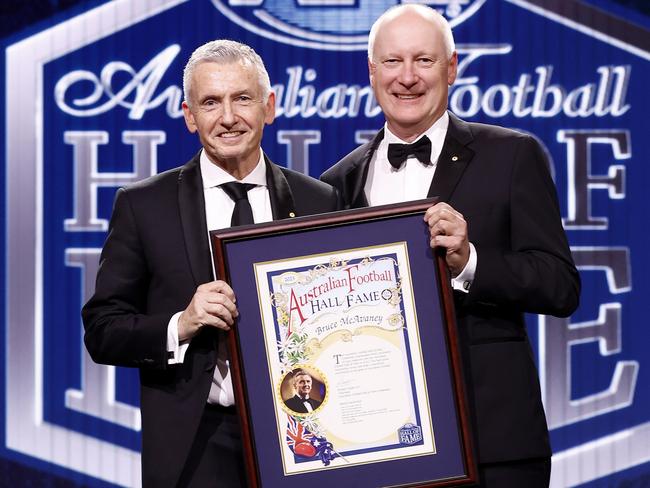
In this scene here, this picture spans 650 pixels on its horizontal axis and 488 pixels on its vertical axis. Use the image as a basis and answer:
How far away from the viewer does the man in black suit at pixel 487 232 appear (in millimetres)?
2078

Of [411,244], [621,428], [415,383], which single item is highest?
[411,244]

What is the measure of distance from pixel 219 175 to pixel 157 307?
303 mm

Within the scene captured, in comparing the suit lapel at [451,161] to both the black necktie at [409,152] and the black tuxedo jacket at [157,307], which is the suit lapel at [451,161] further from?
the black tuxedo jacket at [157,307]

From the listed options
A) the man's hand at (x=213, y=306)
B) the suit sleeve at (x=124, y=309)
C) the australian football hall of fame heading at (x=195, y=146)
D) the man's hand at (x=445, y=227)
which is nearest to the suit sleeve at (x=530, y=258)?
the man's hand at (x=445, y=227)

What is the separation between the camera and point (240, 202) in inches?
86.2

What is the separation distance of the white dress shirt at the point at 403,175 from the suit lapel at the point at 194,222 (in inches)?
15.9

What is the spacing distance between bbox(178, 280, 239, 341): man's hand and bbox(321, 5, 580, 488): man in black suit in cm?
38

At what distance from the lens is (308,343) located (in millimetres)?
2014

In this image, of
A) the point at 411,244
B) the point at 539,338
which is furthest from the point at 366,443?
the point at 539,338

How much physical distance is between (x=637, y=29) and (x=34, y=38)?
301cm

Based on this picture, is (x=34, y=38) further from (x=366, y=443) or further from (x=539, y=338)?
(x=366, y=443)

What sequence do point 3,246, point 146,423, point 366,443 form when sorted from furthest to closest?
1. point 3,246
2. point 146,423
3. point 366,443

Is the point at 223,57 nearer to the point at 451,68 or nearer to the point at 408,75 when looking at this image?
the point at 408,75

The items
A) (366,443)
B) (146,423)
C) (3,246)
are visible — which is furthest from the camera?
(3,246)
